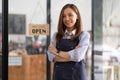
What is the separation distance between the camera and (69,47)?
286 cm

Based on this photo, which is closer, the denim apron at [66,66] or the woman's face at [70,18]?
the denim apron at [66,66]

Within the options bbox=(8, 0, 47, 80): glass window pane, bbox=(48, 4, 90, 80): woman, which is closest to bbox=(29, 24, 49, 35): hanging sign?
bbox=(8, 0, 47, 80): glass window pane

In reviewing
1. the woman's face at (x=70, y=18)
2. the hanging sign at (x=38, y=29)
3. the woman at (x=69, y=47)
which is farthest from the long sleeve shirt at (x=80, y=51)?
the hanging sign at (x=38, y=29)

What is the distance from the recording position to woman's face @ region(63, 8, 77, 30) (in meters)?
2.92

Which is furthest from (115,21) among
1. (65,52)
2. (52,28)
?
(65,52)

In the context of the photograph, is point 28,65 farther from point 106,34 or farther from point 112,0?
point 112,0

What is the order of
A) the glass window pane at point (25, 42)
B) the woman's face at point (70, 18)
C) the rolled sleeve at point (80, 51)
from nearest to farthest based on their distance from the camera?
the rolled sleeve at point (80, 51), the woman's face at point (70, 18), the glass window pane at point (25, 42)

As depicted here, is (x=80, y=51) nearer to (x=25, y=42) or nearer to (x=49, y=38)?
(x=49, y=38)

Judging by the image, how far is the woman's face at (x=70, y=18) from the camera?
2922 mm

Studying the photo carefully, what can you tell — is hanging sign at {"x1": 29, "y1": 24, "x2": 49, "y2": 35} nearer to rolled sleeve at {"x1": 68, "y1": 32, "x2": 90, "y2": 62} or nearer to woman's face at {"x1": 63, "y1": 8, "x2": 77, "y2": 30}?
woman's face at {"x1": 63, "y1": 8, "x2": 77, "y2": 30}

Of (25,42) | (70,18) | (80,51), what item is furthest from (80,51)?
(25,42)

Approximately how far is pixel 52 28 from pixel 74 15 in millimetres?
700

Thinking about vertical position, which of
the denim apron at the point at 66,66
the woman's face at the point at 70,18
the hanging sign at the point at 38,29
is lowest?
the denim apron at the point at 66,66

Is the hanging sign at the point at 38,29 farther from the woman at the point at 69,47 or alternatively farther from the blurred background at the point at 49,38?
the woman at the point at 69,47
